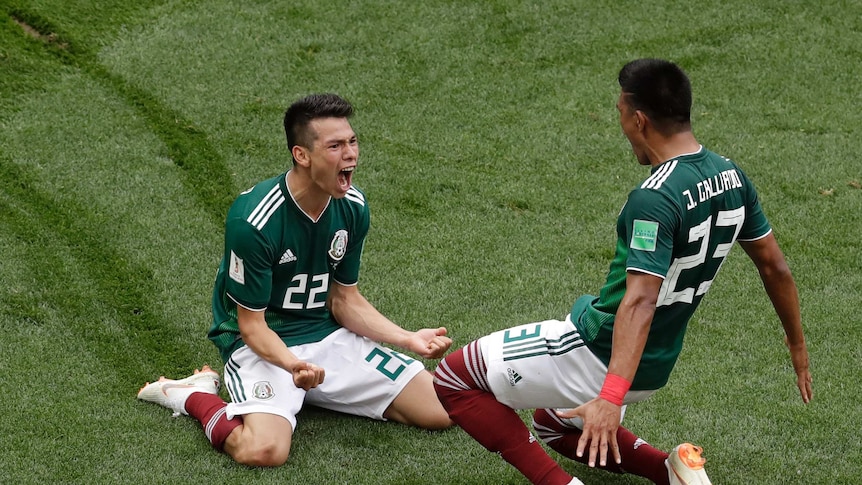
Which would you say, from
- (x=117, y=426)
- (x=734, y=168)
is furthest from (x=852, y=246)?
(x=117, y=426)

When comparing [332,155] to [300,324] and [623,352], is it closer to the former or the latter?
[300,324]

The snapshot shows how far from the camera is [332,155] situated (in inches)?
184

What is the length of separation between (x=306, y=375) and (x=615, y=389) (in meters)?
1.44

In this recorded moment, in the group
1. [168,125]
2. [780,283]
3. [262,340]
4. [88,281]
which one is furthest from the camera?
[168,125]

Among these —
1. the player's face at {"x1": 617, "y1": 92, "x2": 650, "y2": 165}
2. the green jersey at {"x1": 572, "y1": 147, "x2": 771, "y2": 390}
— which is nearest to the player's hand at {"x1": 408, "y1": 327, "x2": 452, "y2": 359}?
the green jersey at {"x1": 572, "y1": 147, "x2": 771, "y2": 390}

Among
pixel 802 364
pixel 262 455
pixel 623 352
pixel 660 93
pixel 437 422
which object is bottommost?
pixel 437 422

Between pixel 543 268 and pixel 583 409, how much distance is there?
2.94 m

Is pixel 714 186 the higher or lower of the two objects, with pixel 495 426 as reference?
higher

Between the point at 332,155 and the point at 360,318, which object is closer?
the point at 332,155

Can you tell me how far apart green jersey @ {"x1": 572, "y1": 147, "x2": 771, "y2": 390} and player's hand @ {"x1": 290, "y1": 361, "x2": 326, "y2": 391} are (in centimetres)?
113

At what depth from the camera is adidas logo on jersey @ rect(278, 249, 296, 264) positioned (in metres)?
4.85

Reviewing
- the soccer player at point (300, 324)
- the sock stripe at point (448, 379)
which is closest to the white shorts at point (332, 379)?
the soccer player at point (300, 324)

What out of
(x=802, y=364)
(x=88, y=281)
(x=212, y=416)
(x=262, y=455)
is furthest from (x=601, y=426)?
(x=88, y=281)

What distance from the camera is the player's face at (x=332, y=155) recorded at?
4680mm
